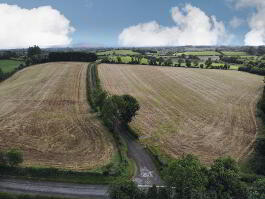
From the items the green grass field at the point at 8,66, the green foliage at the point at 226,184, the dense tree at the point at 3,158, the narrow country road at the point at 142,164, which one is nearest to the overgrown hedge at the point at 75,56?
the green grass field at the point at 8,66

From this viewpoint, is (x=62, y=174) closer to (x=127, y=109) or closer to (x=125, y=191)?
(x=125, y=191)

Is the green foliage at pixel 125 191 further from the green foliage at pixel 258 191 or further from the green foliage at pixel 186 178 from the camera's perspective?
the green foliage at pixel 258 191

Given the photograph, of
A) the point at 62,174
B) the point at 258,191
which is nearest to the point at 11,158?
the point at 62,174

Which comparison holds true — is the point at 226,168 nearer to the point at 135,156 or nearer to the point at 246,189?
the point at 246,189

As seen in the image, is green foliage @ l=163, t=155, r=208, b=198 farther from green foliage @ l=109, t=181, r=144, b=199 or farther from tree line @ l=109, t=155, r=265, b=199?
green foliage @ l=109, t=181, r=144, b=199

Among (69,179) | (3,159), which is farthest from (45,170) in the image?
(3,159)

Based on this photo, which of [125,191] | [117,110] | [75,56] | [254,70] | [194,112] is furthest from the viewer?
[75,56]
